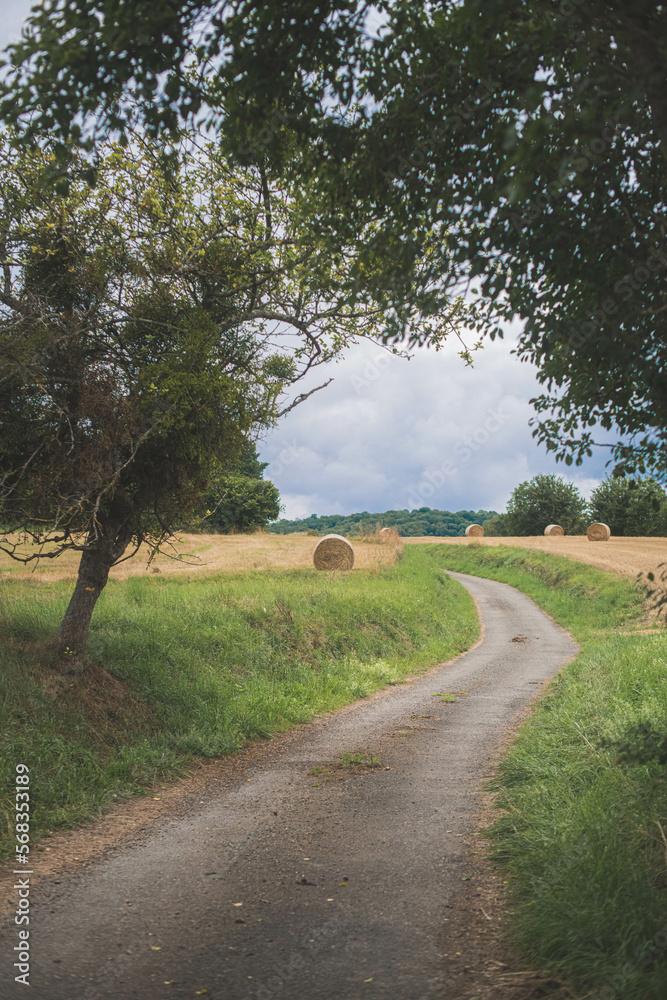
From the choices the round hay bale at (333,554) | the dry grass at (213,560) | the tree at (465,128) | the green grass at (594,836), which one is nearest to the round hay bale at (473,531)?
the dry grass at (213,560)

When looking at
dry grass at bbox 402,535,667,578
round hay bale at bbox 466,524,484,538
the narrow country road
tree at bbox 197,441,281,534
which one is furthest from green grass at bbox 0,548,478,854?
round hay bale at bbox 466,524,484,538

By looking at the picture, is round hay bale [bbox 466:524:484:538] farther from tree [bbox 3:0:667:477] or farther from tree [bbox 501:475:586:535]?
tree [bbox 3:0:667:477]

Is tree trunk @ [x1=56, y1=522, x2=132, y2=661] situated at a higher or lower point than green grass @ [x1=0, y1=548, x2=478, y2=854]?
higher

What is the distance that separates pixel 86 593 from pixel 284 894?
5.38m

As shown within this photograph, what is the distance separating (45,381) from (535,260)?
619 cm

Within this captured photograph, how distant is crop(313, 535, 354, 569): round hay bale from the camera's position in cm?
2652

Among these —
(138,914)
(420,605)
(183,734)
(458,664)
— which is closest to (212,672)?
(183,734)

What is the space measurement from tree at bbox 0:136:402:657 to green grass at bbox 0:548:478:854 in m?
1.03

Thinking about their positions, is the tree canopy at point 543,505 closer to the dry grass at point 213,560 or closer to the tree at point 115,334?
the dry grass at point 213,560

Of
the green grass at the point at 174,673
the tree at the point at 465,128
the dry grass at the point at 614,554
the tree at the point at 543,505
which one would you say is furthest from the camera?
the tree at the point at 543,505

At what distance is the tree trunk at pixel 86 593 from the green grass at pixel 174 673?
35cm

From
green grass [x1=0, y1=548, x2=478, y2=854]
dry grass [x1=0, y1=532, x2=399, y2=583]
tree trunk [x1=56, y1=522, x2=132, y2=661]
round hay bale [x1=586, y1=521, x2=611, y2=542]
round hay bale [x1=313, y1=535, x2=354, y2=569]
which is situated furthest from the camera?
round hay bale [x1=586, y1=521, x2=611, y2=542]

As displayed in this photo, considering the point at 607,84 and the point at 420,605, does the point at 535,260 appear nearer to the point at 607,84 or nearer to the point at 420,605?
the point at 607,84

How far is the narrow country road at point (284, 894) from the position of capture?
13.0ft
